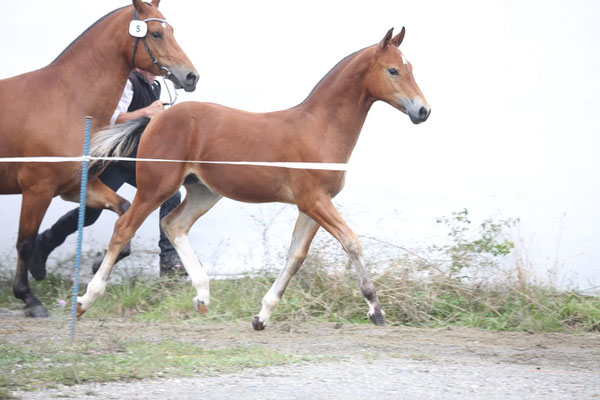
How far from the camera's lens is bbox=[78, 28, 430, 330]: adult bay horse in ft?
17.5

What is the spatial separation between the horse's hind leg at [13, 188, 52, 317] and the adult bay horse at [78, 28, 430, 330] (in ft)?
1.91

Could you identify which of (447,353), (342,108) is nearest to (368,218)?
(342,108)

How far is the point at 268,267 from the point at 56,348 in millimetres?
2535

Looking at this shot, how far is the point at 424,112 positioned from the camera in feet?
17.2

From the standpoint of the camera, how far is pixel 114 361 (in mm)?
4055

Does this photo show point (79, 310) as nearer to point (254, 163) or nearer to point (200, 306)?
point (200, 306)

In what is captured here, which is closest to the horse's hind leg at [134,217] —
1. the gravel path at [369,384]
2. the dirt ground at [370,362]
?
the dirt ground at [370,362]

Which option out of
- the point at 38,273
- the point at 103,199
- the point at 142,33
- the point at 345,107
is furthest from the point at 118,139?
the point at 345,107

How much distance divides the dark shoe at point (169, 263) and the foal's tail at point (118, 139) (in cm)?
113

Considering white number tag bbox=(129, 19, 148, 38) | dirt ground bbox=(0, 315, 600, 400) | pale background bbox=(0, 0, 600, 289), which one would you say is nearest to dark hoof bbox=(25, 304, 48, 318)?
dirt ground bbox=(0, 315, 600, 400)

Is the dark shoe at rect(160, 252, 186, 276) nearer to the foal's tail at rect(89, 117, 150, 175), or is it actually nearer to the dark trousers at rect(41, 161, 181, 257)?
the dark trousers at rect(41, 161, 181, 257)

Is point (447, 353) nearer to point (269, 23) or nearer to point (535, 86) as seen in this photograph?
point (535, 86)

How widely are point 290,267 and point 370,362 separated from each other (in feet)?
4.41

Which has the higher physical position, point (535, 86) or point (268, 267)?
point (535, 86)
